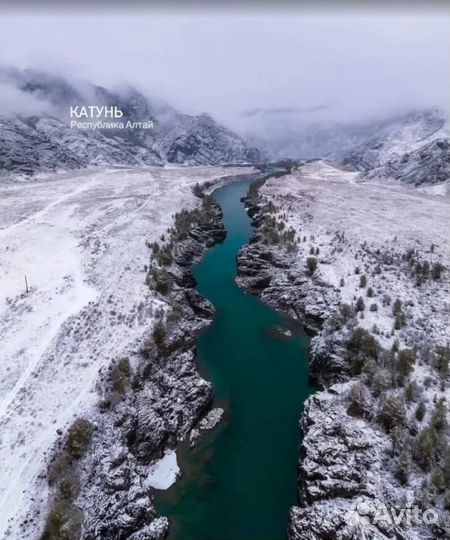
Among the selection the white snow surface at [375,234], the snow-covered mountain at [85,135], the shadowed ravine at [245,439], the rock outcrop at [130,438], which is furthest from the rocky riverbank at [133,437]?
the snow-covered mountain at [85,135]

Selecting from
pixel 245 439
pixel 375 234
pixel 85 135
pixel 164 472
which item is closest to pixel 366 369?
pixel 245 439

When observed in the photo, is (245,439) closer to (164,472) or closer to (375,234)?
(164,472)

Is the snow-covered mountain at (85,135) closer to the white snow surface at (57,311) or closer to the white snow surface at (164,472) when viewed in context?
the white snow surface at (57,311)

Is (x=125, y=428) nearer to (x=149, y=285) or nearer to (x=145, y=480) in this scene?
(x=145, y=480)

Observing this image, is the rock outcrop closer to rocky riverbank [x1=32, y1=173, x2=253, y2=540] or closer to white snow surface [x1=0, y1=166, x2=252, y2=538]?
rocky riverbank [x1=32, y1=173, x2=253, y2=540]

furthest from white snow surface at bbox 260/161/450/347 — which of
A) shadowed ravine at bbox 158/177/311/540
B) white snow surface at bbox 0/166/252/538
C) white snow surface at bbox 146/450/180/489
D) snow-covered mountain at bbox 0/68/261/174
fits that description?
snow-covered mountain at bbox 0/68/261/174

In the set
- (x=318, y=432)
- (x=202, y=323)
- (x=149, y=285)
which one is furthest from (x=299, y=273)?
(x=318, y=432)

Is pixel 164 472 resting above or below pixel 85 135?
below
